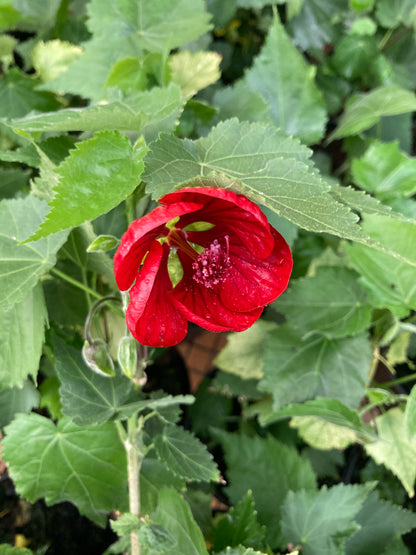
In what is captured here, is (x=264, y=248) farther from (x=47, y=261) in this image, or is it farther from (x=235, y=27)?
(x=235, y=27)

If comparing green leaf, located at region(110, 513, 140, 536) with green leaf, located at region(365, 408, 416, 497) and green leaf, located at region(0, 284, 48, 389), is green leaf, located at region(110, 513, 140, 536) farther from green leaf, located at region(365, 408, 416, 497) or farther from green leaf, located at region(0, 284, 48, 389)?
green leaf, located at region(365, 408, 416, 497)

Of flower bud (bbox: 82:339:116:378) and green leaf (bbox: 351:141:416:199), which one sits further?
green leaf (bbox: 351:141:416:199)

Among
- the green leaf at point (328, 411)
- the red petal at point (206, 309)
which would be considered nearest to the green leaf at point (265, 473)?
the green leaf at point (328, 411)

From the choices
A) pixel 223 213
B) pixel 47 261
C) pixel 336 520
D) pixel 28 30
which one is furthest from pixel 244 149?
pixel 28 30

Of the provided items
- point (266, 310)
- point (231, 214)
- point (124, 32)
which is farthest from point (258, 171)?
point (266, 310)

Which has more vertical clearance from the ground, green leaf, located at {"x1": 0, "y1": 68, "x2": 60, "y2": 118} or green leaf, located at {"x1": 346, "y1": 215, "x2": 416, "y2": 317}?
green leaf, located at {"x1": 0, "y1": 68, "x2": 60, "y2": 118}

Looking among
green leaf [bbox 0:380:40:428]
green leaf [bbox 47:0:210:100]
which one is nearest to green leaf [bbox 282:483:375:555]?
green leaf [bbox 0:380:40:428]

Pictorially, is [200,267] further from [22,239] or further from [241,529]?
[241,529]

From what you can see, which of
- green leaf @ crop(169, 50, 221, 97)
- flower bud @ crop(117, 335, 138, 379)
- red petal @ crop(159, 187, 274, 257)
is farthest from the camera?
green leaf @ crop(169, 50, 221, 97)

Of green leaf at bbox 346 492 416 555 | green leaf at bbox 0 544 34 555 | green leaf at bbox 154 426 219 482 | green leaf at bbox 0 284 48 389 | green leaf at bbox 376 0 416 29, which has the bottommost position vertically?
green leaf at bbox 346 492 416 555

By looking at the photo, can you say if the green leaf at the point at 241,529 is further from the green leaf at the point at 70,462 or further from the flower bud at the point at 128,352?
the flower bud at the point at 128,352
